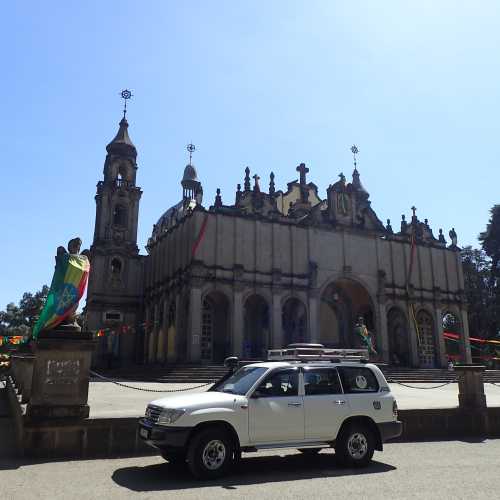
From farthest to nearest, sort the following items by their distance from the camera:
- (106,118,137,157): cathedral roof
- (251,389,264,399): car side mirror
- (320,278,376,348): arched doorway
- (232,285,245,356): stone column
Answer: (106,118,137,157): cathedral roof
(320,278,376,348): arched doorway
(232,285,245,356): stone column
(251,389,264,399): car side mirror

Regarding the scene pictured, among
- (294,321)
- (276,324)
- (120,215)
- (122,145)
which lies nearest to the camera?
(276,324)

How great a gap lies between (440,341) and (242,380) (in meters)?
36.7

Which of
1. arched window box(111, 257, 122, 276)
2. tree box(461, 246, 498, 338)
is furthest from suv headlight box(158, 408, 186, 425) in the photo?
tree box(461, 246, 498, 338)

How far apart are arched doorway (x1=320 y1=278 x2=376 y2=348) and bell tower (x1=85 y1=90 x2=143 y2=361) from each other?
1663cm

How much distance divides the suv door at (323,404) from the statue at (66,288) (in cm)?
502

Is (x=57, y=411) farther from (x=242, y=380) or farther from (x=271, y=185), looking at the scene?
(x=271, y=185)

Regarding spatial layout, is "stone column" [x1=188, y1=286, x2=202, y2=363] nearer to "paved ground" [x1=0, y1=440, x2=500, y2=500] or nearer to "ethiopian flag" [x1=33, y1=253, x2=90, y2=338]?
"ethiopian flag" [x1=33, y1=253, x2=90, y2=338]

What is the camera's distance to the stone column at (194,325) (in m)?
31.9

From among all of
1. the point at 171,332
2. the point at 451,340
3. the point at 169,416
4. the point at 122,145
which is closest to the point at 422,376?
the point at 171,332

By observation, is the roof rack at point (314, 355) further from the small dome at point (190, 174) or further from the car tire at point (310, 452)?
the small dome at point (190, 174)

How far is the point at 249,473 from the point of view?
8195mm

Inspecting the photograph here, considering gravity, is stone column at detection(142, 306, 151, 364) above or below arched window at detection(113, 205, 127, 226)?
below

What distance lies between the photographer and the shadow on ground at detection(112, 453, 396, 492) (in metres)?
7.35

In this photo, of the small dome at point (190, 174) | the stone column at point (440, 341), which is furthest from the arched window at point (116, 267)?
the stone column at point (440, 341)
